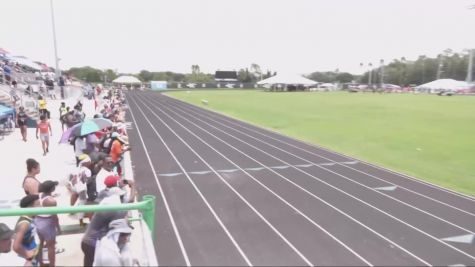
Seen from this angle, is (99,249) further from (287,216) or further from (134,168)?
(134,168)

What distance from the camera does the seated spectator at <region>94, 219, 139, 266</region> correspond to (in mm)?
3805

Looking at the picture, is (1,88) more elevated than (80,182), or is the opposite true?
(1,88)

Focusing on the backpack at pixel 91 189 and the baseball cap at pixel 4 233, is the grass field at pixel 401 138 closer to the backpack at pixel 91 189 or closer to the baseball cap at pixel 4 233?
the backpack at pixel 91 189

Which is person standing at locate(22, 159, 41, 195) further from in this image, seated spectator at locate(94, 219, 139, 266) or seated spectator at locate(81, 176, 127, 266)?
seated spectator at locate(94, 219, 139, 266)

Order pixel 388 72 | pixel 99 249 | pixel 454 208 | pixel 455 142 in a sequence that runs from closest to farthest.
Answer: pixel 99 249 < pixel 454 208 < pixel 455 142 < pixel 388 72

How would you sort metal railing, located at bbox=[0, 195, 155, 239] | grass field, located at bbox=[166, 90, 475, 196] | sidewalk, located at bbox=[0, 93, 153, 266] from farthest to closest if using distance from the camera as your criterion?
grass field, located at bbox=[166, 90, 475, 196] < sidewalk, located at bbox=[0, 93, 153, 266] < metal railing, located at bbox=[0, 195, 155, 239]

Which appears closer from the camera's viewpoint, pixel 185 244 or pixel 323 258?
pixel 323 258

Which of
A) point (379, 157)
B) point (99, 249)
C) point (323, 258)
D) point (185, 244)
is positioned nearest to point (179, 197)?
point (185, 244)

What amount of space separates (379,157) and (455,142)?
207 inches

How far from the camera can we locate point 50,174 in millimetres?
11070

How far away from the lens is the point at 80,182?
7.38m

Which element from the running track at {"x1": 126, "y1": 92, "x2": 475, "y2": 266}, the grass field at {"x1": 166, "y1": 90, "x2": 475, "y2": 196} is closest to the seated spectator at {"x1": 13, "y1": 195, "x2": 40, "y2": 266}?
the running track at {"x1": 126, "y1": 92, "x2": 475, "y2": 266}

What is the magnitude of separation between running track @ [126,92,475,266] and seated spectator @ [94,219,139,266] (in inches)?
97.6

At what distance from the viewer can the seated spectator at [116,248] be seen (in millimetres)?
3805
